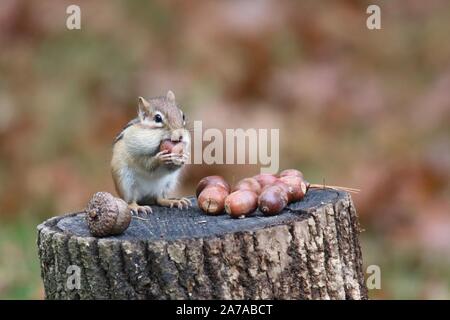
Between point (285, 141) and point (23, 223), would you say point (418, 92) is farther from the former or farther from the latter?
point (23, 223)

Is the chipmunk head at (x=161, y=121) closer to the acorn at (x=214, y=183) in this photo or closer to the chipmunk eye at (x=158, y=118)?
the chipmunk eye at (x=158, y=118)

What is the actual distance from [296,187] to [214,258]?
656 millimetres

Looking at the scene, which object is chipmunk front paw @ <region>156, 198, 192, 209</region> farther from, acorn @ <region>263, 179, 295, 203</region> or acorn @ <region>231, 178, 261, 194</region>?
acorn @ <region>263, 179, 295, 203</region>

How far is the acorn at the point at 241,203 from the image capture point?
373cm

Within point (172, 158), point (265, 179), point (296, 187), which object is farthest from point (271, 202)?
point (172, 158)

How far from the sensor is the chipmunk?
4148mm

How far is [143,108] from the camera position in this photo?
4.20 m

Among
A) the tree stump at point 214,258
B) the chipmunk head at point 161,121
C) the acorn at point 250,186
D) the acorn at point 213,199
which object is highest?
the chipmunk head at point 161,121

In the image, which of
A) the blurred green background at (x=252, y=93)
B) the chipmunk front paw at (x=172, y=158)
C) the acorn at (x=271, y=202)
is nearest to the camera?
the acorn at (x=271, y=202)

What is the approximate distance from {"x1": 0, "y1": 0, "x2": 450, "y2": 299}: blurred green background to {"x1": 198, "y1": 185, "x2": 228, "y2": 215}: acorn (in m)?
2.54

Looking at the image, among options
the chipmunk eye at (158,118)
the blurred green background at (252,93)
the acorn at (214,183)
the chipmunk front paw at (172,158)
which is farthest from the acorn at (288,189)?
the blurred green background at (252,93)

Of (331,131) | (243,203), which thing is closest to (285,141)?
(331,131)

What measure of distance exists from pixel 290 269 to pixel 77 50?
199 inches

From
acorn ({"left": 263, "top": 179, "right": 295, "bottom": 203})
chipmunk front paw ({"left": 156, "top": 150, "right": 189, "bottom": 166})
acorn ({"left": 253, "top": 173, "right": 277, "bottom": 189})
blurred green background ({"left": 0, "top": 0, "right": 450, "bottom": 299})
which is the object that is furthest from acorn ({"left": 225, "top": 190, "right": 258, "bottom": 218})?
blurred green background ({"left": 0, "top": 0, "right": 450, "bottom": 299})
